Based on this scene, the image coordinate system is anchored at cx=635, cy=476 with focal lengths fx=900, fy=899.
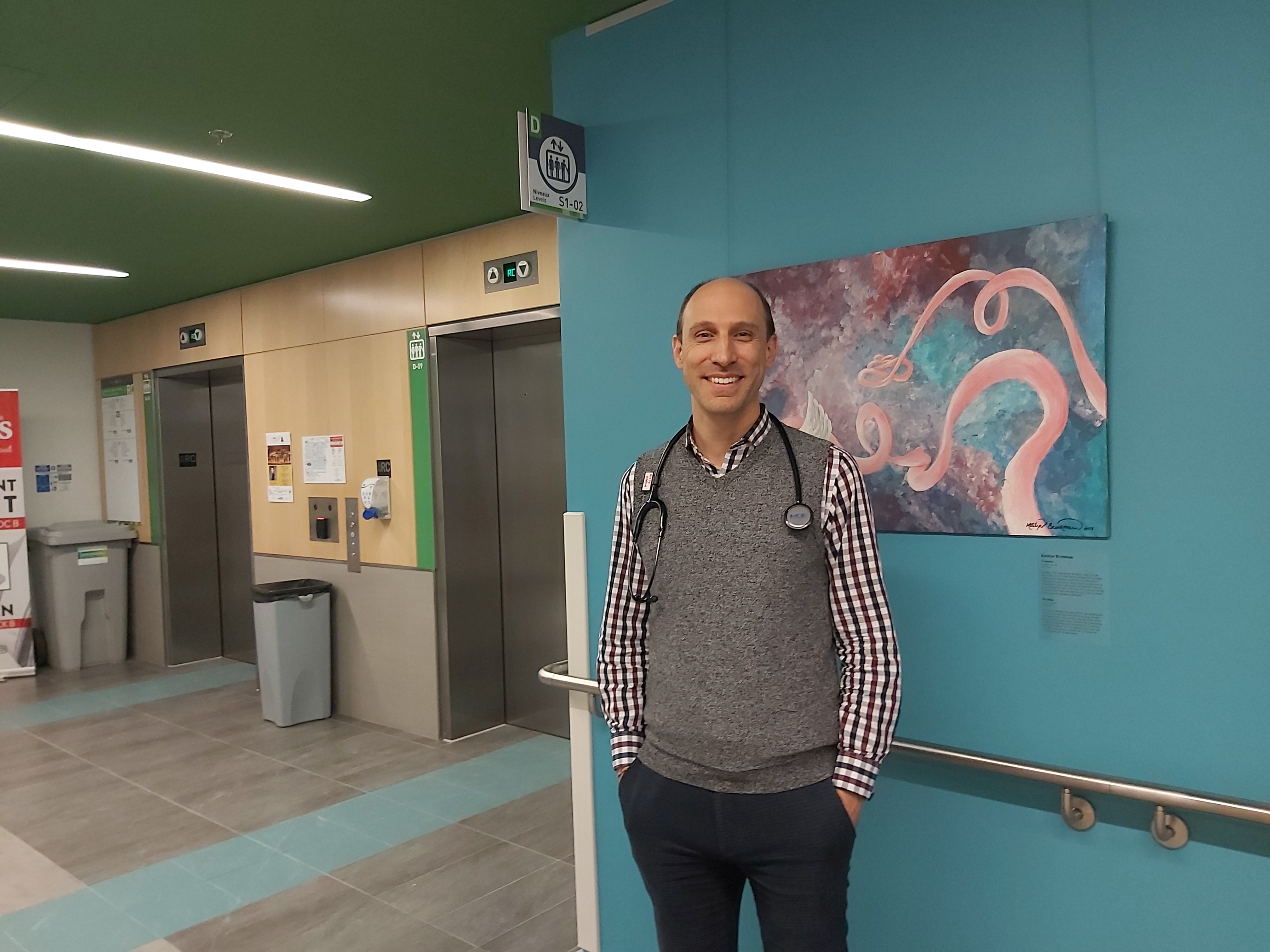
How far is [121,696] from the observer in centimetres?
632

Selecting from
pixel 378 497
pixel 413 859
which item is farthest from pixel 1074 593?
pixel 378 497

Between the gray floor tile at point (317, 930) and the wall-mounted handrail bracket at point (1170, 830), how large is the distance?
2171 millimetres

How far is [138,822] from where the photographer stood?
408 centimetres

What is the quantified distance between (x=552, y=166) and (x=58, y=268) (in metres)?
4.49

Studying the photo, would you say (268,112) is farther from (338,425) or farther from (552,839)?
(552,839)

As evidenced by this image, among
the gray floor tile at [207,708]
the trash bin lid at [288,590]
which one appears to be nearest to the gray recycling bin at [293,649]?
the trash bin lid at [288,590]

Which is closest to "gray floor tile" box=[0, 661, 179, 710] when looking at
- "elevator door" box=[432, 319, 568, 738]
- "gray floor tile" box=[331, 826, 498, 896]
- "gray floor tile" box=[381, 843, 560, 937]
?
"elevator door" box=[432, 319, 568, 738]

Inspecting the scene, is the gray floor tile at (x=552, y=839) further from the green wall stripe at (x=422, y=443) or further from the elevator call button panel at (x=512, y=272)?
the elevator call button panel at (x=512, y=272)

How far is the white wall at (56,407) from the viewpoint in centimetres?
746

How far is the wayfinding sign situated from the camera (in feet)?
7.88

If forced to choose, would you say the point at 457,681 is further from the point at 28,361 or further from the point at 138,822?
the point at 28,361

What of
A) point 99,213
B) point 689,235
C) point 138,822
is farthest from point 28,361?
point 689,235

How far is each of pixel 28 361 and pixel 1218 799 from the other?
8621 millimetres

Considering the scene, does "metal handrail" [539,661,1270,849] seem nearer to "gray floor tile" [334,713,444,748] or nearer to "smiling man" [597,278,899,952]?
"smiling man" [597,278,899,952]
